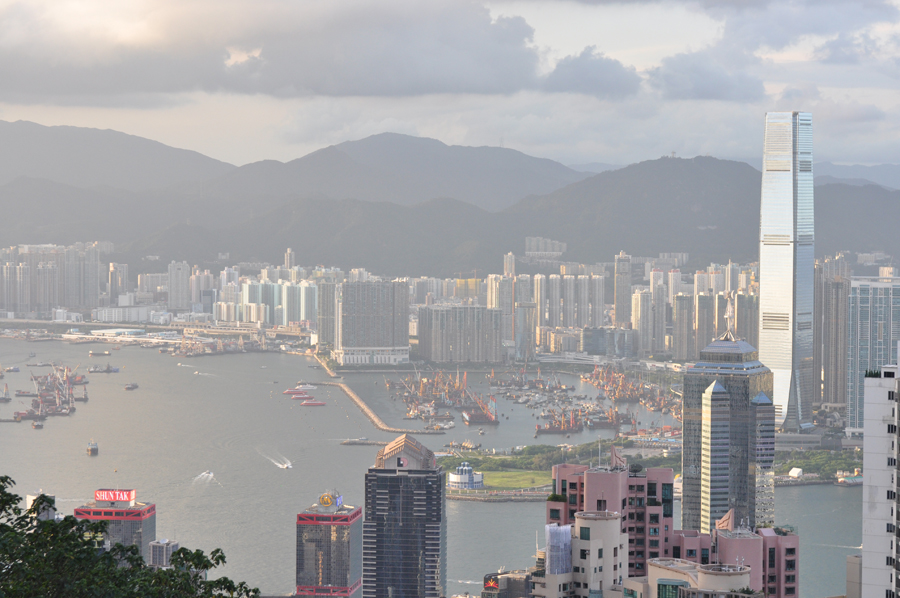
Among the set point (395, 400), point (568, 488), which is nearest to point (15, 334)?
point (395, 400)

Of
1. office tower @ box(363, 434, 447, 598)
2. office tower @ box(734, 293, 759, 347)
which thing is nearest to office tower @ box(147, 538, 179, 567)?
office tower @ box(363, 434, 447, 598)

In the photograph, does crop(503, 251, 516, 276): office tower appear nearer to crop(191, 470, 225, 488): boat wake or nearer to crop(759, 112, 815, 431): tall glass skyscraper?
crop(759, 112, 815, 431): tall glass skyscraper

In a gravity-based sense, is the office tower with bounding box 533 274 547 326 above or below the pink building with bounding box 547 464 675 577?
above

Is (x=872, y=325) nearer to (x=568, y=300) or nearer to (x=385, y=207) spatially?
(x=568, y=300)

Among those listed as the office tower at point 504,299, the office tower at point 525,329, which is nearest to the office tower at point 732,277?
the office tower at point 525,329

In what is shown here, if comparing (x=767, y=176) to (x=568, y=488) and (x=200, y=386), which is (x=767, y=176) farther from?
(x=568, y=488)

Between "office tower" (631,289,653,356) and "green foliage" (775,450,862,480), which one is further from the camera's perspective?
"office tower" (631,289,653,356)
